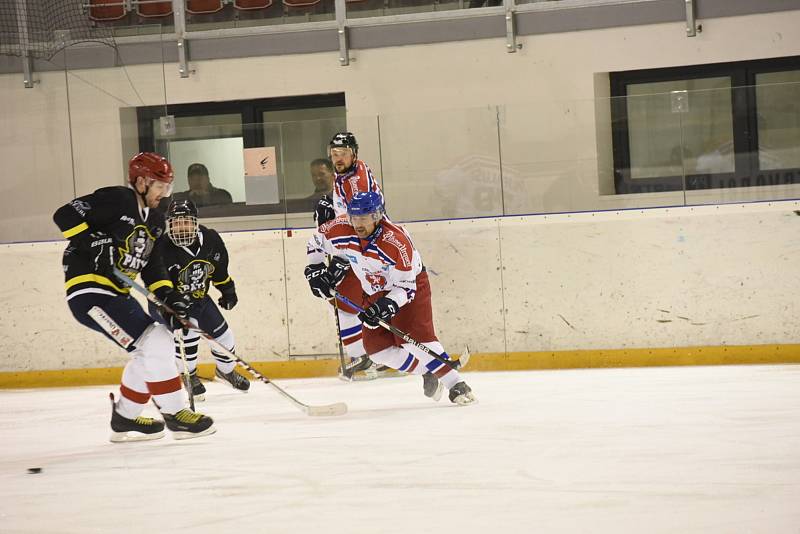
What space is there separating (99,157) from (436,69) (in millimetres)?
2423

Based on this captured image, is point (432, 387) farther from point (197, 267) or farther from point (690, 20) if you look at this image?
Result: point (690, 20)

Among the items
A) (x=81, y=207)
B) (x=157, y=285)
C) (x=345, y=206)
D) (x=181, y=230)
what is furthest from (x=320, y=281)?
(x=81, y=207)

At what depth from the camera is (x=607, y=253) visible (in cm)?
544

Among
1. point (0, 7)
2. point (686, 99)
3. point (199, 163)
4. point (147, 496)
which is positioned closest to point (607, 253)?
point (686, 99)

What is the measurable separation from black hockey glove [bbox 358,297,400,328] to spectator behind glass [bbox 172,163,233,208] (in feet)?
6.92

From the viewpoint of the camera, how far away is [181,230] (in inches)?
190

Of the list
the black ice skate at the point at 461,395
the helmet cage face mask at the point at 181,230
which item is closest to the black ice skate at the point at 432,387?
the black ice skate at the point at 461,395

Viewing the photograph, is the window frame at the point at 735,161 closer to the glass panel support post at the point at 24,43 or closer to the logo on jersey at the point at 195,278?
the logo on jersey at the point at 195,278

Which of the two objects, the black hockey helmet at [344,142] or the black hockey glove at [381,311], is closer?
the black hockey glove at [381,311]

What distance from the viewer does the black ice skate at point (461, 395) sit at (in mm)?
4253

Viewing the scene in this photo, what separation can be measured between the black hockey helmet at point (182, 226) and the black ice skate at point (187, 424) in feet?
4.34

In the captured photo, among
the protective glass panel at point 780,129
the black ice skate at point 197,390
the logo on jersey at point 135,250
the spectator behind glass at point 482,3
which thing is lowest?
the black ice skate at point 197,390

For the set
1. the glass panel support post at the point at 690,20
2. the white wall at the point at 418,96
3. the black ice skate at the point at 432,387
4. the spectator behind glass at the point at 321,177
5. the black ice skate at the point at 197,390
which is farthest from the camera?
the glass panel support post at the point at 690,20

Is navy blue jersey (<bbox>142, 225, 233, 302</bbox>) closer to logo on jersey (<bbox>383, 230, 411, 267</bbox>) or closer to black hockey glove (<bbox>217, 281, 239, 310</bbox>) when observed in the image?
black hockey glove (<bbox>217, 281, 239, 310</bbox>)
